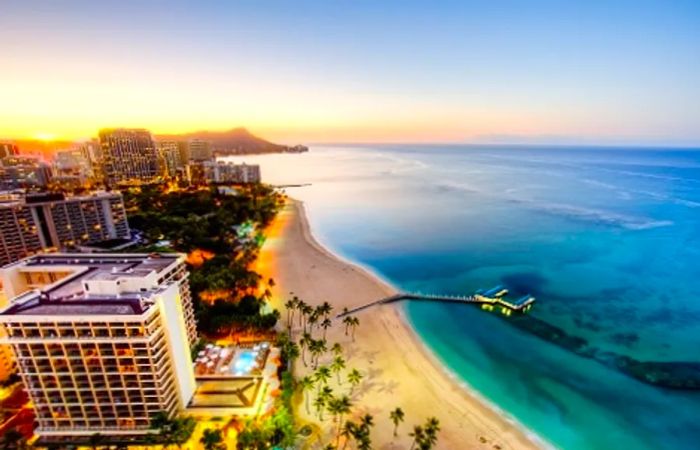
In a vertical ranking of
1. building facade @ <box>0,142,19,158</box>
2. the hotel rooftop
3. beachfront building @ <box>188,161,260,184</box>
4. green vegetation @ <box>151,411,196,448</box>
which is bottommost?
beachfront building @ <box>188,161,260,184</box>

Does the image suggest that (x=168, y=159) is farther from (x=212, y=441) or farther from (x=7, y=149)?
(x=212, y=441)

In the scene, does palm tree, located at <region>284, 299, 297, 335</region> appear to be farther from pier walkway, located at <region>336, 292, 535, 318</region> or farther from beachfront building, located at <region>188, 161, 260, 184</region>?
beachfront building, located at <region>188, 161, 260, 184</region>

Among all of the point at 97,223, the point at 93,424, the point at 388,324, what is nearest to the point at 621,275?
the point at 388,324

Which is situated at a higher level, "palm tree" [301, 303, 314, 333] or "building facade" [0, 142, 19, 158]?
"building facade" [0, 142, 19, 158]

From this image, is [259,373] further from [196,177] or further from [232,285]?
[196,177]

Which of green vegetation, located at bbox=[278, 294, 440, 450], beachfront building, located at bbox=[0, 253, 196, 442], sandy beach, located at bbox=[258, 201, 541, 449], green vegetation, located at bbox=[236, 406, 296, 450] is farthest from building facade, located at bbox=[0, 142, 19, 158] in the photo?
green vegetation, located at bbox=[236, 406, 296, 450]

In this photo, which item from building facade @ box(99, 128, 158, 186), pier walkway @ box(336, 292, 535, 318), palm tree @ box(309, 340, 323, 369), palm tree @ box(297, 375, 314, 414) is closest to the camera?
palm tree @ box(297, 375, 314, 414)

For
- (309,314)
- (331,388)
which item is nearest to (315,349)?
(331,388)
